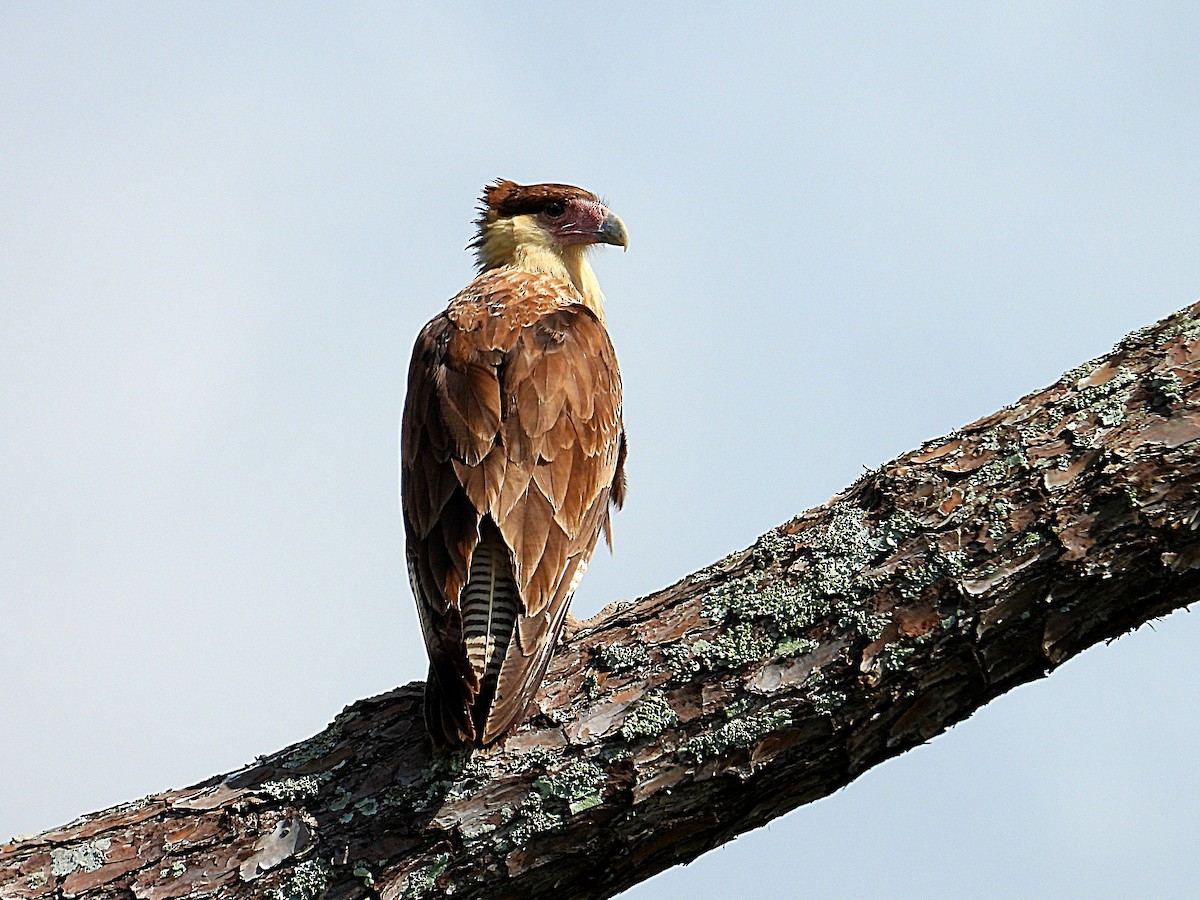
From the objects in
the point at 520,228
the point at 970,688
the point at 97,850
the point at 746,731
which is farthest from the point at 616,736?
the point at 520,228

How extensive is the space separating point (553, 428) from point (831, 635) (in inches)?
53.3

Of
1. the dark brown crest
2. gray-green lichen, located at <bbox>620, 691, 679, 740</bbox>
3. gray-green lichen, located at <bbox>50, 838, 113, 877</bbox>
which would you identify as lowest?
gray-green lichen, located at <bbox>620, 691, 679, 740</bbox>

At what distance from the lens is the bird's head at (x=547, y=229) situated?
643 centimetres

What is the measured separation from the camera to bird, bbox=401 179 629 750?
3434 millimetres

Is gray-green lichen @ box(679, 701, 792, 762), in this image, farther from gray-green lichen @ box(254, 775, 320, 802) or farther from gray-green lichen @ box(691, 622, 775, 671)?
gray-green lichen @ box(254, 775, 320, 802)

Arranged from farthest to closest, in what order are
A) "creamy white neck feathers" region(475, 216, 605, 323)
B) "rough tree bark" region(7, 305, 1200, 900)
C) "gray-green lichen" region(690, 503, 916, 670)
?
"creamy white neck feathers" region(475, 216, 605, 323)
"gray-green lichen" region(690, 503, 916, 670)
"rough tree bark" region(7, 305, 1200, 900)

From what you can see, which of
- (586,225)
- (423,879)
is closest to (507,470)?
(423,879)

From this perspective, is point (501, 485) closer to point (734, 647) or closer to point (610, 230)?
point (734, 647)

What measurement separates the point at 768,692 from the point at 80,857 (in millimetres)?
1956

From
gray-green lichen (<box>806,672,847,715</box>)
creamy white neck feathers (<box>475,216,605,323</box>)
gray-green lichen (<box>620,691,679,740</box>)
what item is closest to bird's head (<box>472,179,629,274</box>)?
creamy white neck feathers (<box>475,216,605,323</box>)

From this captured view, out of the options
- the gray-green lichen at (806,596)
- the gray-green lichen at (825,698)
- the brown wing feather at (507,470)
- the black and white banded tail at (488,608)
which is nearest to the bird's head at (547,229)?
the brown wing feather at (507,470)

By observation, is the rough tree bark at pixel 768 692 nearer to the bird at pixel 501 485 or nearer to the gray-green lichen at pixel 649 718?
the gray-green lichen at pixel 649 718

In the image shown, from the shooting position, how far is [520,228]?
6.50m

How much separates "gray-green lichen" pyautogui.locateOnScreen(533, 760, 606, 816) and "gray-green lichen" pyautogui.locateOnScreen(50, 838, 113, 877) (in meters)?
1.24
